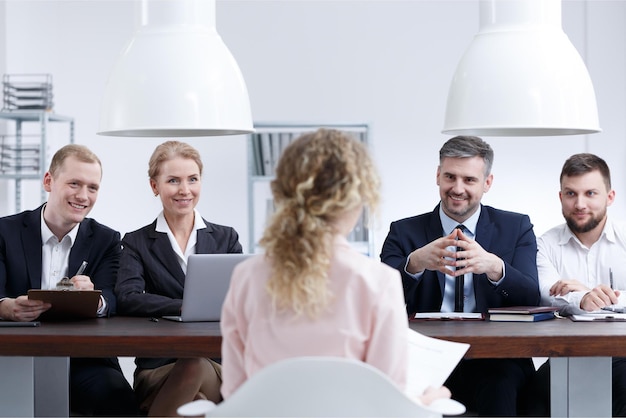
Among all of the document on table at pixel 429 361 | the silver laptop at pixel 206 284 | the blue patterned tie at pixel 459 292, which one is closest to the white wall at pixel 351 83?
the blue patterned tie at pixel 459 292

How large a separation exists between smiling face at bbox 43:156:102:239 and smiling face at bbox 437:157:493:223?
4.33 feet

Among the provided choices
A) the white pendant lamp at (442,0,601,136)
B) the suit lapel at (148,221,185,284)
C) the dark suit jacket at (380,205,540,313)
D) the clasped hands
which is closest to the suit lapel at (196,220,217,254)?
the suit lapel at (148,221,185,284)

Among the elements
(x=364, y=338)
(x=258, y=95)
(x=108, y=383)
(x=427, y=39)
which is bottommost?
(x=108, y=383)

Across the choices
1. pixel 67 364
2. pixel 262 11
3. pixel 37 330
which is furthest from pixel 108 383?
pixel 262 11

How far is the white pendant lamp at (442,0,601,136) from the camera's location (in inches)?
95.0

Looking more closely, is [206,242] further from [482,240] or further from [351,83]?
[351,83]

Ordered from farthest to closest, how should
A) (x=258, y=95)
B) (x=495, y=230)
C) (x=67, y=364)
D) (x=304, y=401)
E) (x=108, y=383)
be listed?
(x=258, y=95) < (x=495, y=230) < (x=108, y=383) < (x=67, y=364) < (x=304, y=401)

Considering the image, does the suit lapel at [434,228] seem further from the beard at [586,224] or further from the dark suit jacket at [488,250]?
the beard at [586,224]

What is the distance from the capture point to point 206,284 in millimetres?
2793

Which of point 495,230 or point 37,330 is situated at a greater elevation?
point 495,230

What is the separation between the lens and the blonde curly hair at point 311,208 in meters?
1.60

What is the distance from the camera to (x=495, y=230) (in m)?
3.32

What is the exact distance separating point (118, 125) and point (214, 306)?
2.24 feet

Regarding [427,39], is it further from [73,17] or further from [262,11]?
[73,17]
